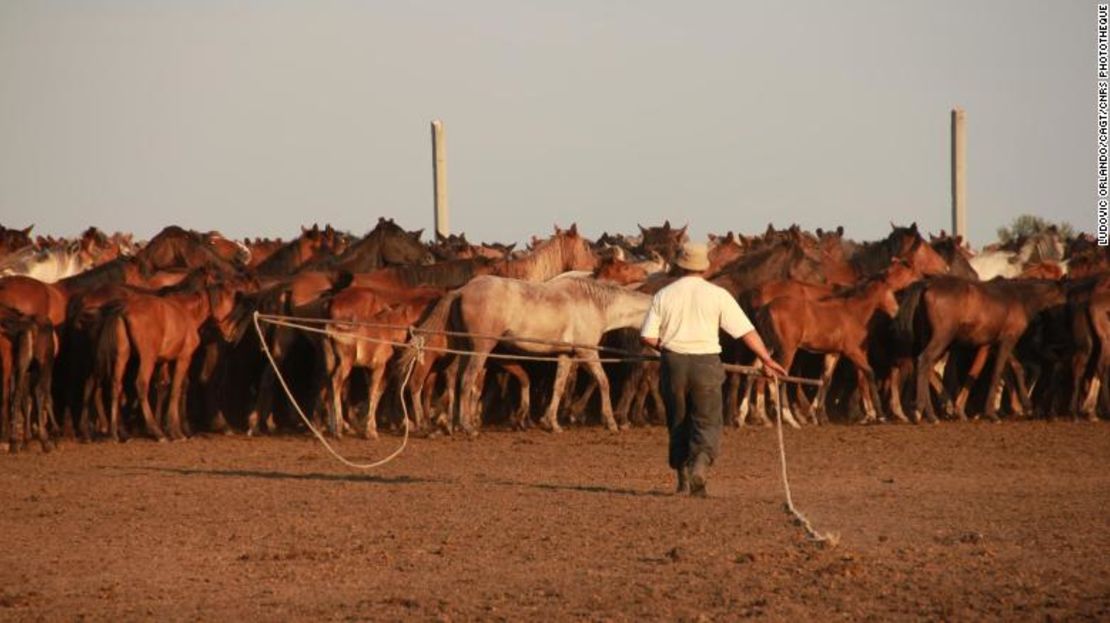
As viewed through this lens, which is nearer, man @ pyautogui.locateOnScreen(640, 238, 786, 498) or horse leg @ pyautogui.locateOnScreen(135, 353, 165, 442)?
man @ pyautogui.locateOnScreen(640, 238, 786, 498)

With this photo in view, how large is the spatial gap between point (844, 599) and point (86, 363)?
13.5 m

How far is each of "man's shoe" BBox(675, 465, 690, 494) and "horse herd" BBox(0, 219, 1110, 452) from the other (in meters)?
6.06

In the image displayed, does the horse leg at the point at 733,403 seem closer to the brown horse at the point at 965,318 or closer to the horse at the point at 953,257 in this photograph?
the brown horse at the point at 965,318

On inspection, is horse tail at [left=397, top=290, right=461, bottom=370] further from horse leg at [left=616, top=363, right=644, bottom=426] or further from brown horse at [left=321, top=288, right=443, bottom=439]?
horse leg at [left=616, top=363, right=644, bottom=426]

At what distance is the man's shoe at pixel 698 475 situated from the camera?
13.3 meters

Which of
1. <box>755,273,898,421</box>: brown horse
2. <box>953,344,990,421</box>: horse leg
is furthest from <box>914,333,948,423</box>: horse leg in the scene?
<box>755,273,898,421</box>: brown horse

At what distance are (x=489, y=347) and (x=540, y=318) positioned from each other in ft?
2.46

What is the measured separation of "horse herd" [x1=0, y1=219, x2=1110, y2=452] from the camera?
2025cm

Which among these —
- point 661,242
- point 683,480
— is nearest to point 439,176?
point 661,242

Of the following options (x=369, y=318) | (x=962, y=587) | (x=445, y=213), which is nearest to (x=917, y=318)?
(x=369, y=318)

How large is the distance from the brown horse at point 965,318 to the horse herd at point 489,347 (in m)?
0.03

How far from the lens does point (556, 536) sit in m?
11.7

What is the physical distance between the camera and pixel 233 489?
14922 millimetres

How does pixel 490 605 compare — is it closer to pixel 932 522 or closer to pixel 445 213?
pixel 932 522
